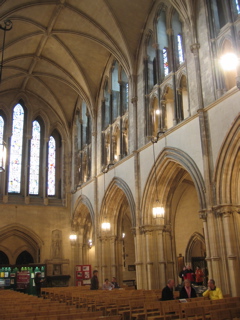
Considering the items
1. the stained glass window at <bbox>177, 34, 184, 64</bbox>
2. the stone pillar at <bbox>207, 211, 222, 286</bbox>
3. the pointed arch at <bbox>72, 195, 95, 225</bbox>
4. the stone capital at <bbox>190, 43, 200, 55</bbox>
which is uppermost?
the stained glass window at <bbox>177, 34, 184, 64</bbox>

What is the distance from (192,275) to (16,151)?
Answer: 54.3ft

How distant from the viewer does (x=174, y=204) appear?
67.0 feet

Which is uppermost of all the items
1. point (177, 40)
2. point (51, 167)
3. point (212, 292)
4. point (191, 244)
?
point (177, 40)

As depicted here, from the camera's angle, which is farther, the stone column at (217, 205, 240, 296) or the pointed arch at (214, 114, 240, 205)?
the pointed arch at (214, 114, 240, 205)

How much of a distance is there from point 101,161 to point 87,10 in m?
8.57

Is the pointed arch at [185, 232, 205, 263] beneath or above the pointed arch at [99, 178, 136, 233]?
beneath

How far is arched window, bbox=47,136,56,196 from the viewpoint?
26.4 m

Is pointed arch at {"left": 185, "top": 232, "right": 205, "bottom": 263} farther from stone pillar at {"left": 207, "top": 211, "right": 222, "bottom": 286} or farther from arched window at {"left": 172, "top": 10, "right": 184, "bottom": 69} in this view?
arched window at {"left": 172, "top": 10, "right": 184, "bottom": 69}

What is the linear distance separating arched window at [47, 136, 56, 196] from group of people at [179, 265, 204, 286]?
573 inches

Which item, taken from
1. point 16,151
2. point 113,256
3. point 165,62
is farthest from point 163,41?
point 16,151

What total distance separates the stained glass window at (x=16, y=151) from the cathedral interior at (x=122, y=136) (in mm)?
77

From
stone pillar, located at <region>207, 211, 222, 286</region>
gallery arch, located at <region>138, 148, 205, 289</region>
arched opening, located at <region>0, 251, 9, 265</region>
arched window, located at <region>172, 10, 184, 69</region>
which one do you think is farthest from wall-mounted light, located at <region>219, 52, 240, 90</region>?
arched opening, located at <region>0, 251, 9, 265</region>

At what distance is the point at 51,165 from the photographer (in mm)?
26812

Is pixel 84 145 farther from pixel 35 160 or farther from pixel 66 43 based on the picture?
pixel 66 43
